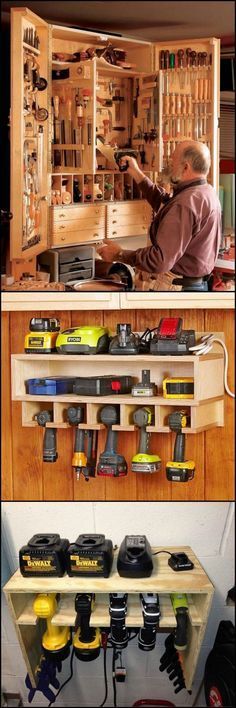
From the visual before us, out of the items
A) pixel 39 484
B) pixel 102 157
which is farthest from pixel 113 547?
pixel 102 157

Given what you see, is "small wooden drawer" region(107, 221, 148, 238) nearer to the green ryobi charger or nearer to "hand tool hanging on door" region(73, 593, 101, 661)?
the green ryobi charger

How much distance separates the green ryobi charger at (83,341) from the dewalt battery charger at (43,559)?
41cm

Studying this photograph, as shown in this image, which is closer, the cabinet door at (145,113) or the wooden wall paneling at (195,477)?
the cabinet door at (145,113)

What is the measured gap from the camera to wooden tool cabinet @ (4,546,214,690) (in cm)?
191

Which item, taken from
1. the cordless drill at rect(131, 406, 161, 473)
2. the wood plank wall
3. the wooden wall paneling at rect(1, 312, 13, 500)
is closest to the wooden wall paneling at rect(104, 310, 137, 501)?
the wood plank wall

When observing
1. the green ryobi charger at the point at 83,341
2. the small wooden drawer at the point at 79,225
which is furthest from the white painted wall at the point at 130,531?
the small wooden drawer at the point at 79,225

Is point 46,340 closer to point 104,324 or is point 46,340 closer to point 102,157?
point 104,324

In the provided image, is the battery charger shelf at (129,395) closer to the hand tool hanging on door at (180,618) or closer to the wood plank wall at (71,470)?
the wood plank wall at (71,470)

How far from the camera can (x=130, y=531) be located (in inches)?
78.7

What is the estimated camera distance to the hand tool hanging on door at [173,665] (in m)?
1.99

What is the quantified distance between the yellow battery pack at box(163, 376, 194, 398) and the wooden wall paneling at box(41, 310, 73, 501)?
0.28m

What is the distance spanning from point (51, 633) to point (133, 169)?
3.20ft

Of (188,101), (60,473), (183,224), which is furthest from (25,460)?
(188,101)

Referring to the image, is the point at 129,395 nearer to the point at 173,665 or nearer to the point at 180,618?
the point at 180,618
